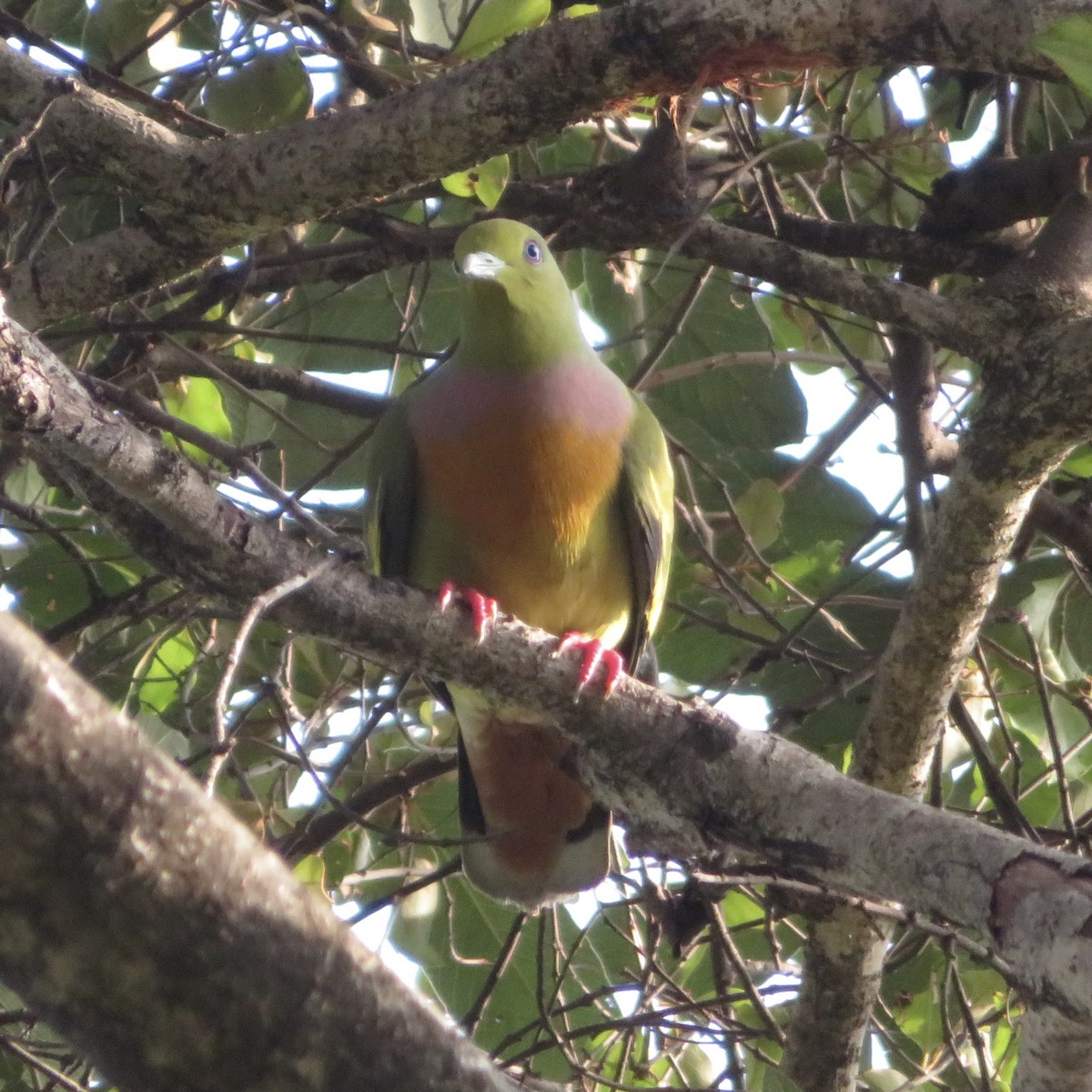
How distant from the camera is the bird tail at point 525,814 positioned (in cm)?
341

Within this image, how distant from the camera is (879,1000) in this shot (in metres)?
3.65

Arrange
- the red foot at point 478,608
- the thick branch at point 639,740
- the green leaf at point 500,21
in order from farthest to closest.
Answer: the green leaf at point 500,21 → the red foot at point 478,608 → the thick branch at point 639,740

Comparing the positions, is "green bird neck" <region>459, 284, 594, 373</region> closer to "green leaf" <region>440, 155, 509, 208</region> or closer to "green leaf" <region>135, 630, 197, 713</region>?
"green leaf" <region>440, 155, 509, 208</region>

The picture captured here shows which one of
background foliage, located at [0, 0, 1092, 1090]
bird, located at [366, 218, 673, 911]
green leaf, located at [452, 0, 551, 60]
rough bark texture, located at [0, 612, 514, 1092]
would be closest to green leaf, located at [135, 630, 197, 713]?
background foliage, located at [0, 0, 1092, 1090]

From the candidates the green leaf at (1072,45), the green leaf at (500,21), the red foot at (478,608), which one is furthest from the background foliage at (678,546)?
the green leaf at (1072,45)

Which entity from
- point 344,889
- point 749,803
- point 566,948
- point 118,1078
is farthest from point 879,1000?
point 118,1078

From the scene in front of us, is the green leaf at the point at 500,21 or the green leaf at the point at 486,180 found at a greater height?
the green leaf at the point at 500,21

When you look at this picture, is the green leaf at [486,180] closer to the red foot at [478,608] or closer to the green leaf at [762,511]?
the red foot at [478,608]

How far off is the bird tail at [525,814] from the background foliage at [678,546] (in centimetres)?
12

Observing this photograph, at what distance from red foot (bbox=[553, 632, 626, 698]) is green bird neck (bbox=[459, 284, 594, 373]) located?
1.00 meters

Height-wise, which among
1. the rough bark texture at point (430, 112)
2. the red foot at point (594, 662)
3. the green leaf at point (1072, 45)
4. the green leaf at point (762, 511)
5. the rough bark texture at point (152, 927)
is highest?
the green leaf at point (762, 511)

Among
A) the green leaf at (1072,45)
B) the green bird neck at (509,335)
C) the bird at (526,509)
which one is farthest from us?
the green bird neck at (509,335)

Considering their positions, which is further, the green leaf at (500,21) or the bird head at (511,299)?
the bird head at (511,299)

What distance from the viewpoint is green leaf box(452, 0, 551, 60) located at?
269 centimetres
